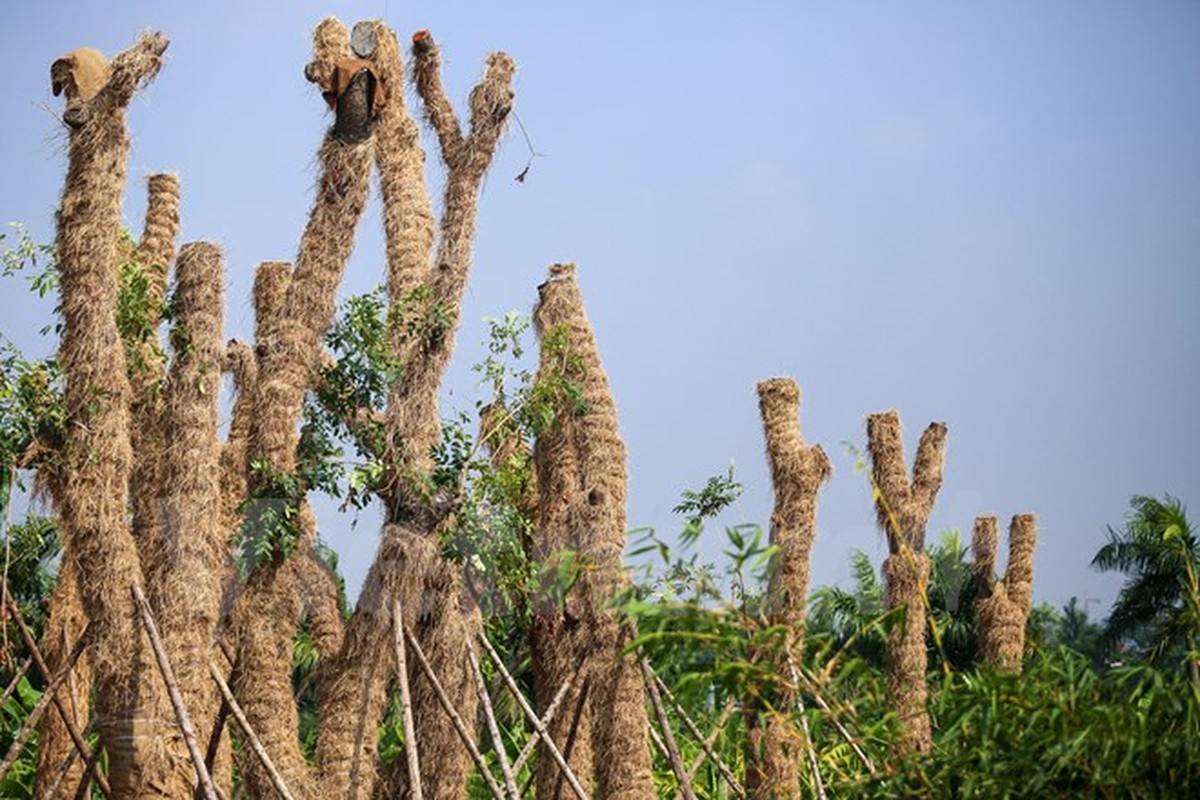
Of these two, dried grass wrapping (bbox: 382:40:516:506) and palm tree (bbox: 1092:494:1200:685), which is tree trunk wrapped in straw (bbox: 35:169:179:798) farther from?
palm tree (bbox: 1092:494:1200:685)

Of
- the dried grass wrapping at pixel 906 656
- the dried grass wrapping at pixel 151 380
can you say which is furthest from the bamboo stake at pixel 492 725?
the dried grass wrapping at pixel 906 656

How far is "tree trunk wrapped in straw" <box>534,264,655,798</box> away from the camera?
→ 14305mm

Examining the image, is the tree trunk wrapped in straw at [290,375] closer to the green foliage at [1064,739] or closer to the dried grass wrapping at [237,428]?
the dried grass wrapping at [237,428]

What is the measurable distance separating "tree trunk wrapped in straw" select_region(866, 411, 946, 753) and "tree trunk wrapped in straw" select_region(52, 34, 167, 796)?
246 inches

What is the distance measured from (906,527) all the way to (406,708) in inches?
236

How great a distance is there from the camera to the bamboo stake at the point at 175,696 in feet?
39.1

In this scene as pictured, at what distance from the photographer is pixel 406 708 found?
12688 mm

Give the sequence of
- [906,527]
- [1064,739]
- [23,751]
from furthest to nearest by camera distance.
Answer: [23,751], [906,527], [1064,739]

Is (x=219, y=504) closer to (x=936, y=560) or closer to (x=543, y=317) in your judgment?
(x=543, y=317)

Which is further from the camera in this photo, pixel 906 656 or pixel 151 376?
pixel 906 656

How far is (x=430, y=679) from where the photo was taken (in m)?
13.2

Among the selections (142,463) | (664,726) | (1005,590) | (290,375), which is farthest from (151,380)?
(1005,590)

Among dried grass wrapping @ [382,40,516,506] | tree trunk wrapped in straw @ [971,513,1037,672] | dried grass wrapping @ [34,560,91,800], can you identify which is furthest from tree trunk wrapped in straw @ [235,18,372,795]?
tree trunk wrapped in straw @ [971,513,1037,672]

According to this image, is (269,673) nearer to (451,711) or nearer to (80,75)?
(451,711)
